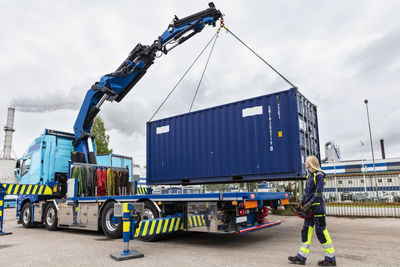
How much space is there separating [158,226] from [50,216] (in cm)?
526

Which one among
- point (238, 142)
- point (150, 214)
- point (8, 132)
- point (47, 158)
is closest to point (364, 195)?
point (238, 142)

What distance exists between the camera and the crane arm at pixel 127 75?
9328 millimetres

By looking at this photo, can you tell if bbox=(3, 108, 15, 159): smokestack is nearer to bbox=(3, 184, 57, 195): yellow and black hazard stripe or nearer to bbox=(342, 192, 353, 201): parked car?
bbox=(3, 184, 57, 195): yellow and black hazard stripe

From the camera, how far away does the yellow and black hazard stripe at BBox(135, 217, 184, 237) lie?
578cm

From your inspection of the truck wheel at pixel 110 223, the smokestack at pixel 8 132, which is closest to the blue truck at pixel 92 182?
the truck wheel at pixel 110 223

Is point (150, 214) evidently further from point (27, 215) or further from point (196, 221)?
point (27, 215)

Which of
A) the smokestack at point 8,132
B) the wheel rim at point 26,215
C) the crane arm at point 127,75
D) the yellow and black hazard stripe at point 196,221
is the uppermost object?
the smokestack at point 8,132

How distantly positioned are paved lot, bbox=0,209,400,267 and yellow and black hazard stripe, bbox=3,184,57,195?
5.01ft

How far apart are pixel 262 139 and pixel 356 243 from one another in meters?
3.46

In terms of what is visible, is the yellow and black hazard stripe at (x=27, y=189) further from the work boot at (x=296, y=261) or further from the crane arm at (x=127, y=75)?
the work boot at (x=296, y=261)

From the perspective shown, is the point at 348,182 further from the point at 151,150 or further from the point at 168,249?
the point at 168,249

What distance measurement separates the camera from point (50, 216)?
9.63 m

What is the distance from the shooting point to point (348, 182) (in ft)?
44.8

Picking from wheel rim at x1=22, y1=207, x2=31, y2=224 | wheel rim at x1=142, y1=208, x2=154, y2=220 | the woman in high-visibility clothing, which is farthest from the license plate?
wheel rim at x1=22, y1=207, x2=31, y2=224
